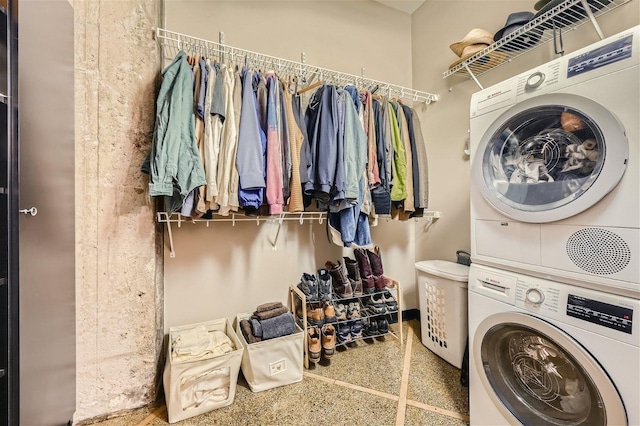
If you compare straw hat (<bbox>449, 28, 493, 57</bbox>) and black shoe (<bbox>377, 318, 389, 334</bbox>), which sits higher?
straw hat (<bbox>449, 28, 493, 57</bbox>)

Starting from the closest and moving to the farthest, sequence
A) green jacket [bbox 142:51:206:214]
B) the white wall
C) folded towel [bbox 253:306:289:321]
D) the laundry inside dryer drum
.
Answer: the laundry inside dryer drum
green jacket [bbox 142:51:206:214]
folded towel [bbox 253:306:289:321]
the white wall

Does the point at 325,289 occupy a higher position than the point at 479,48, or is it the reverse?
the point at 479,48

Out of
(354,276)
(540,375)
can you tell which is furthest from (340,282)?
(540,375)

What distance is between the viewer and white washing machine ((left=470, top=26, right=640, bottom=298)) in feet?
2.57

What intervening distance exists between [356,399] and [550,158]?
1.43m

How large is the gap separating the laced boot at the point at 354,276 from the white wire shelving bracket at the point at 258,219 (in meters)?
0.37

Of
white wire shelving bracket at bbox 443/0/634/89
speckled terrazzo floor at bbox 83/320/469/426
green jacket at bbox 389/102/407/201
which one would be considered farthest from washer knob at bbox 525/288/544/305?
white wire shelving bracket at bbox 443/0/634/89

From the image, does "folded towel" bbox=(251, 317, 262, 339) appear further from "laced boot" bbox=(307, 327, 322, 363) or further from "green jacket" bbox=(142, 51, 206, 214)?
"green jacket" bbox=(142, 51, 206, 214)

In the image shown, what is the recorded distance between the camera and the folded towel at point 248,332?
4.97 ft

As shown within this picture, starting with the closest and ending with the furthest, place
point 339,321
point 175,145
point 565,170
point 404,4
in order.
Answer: point 565,170, point 175,145, point 339,321, point 404,4

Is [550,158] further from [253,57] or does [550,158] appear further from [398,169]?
[253,57]

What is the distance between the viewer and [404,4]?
2.31 m

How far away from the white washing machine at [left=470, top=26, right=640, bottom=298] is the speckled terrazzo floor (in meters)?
0.82

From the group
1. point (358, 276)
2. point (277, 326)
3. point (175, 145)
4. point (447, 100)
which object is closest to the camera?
point (175, 145)
